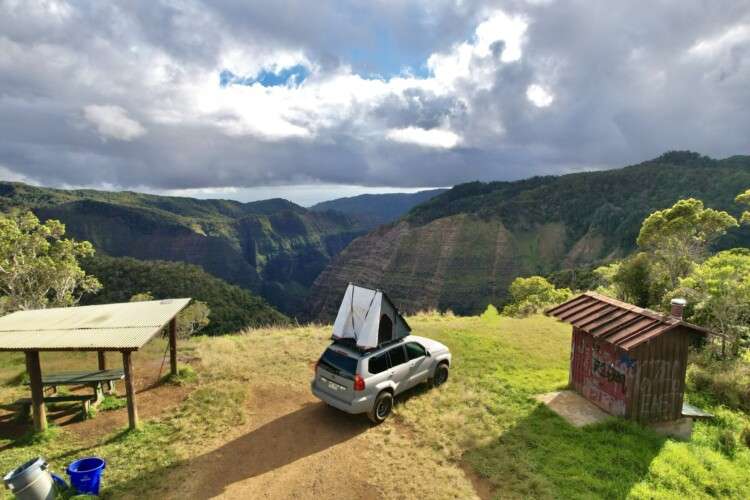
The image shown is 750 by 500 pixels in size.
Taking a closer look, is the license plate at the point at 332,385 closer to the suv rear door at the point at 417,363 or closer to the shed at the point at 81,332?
the suv rear door at the point at 417,363

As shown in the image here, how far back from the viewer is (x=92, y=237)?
169 meters

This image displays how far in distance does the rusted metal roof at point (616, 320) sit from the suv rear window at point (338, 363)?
6.47 metres

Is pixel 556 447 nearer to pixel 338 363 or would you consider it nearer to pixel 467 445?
pixel 467 445

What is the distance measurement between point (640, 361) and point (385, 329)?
6.59 meters

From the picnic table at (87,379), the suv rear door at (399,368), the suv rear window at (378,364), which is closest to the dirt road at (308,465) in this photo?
the suv rear door at (399,368)

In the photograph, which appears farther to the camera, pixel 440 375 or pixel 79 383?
pixel 440 375

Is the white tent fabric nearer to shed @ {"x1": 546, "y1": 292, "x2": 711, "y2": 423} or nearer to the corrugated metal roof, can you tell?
the corrugated metal roof

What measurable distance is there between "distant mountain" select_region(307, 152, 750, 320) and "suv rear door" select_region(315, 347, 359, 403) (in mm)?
85204

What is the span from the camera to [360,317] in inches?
454

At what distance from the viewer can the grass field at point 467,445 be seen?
8.61m

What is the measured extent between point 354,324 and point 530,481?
5.52 meters

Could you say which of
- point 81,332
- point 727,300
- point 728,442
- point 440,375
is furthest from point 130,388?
point 727,300

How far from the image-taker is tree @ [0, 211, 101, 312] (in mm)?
23500

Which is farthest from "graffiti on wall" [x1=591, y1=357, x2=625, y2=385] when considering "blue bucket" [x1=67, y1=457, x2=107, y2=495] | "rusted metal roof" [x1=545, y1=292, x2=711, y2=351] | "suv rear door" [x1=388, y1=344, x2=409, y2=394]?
"blue bucket" [x1=67, y1=457, x2=107, y2=495]
